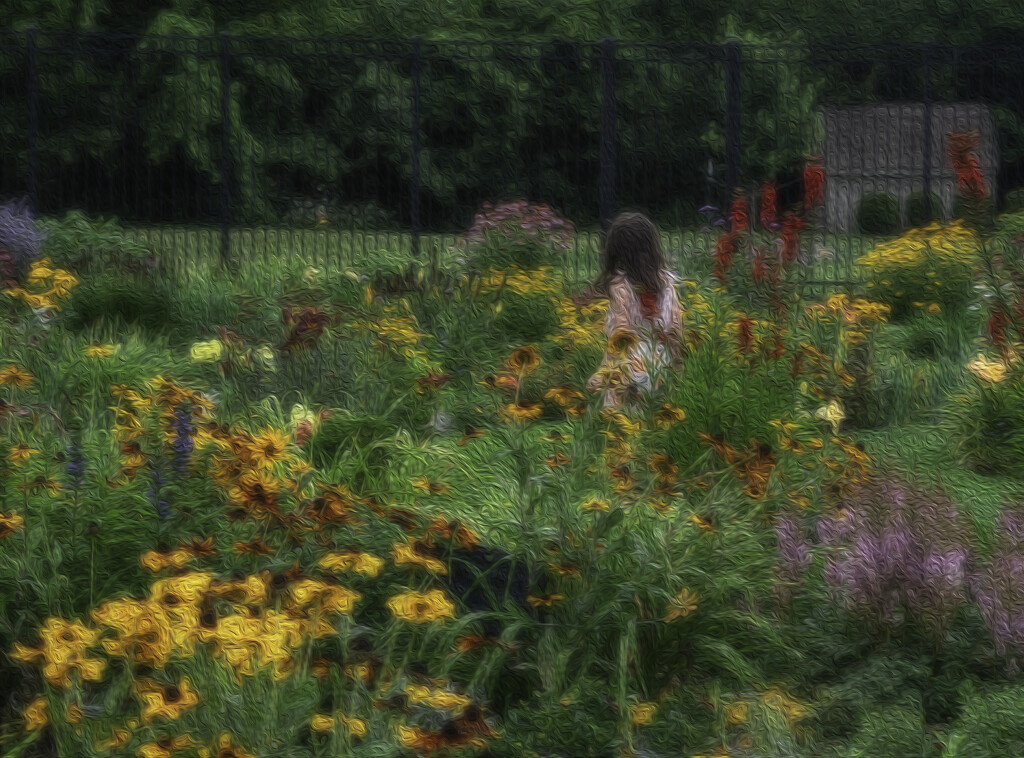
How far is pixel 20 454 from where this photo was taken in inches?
172

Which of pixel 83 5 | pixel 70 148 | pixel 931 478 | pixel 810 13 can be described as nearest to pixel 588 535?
pixel 931 478

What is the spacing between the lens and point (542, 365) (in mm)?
7426

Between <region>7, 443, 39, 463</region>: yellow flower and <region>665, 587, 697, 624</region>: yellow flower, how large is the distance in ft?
6.06

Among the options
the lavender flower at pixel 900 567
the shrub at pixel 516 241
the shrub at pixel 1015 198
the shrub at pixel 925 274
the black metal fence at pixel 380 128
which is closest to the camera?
the lavender flower at pixel 900 567

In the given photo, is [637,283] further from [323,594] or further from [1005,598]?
[323,594]

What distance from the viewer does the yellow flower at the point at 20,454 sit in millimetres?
4363

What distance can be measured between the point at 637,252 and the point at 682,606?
3.53 meters

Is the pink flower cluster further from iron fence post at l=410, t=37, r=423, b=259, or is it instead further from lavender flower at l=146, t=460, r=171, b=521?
lavender flower at l=146, t=460, r=171, b=521

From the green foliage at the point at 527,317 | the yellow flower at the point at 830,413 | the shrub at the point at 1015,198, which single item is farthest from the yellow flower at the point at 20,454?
the shrub at the point at 1015,198

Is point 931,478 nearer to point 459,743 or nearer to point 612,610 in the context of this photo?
point 612,610

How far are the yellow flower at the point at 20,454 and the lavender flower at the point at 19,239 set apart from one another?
607 cm

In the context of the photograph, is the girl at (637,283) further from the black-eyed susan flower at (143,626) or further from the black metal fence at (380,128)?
the black metal fence at (380,128)

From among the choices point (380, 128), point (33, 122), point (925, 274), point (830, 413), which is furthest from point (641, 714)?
point (380, 128)

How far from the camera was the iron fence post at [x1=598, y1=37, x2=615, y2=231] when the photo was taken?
1234cm
